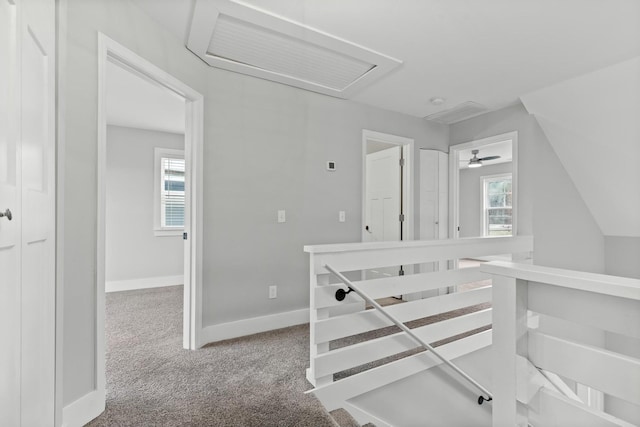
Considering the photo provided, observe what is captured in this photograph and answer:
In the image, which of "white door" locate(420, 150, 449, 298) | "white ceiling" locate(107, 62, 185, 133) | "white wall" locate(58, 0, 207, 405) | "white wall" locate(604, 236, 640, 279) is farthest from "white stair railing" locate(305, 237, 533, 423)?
"white ceiling" locate(107, 62, 185, 133)

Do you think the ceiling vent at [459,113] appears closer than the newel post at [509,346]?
No

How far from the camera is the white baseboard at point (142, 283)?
4.44 metres

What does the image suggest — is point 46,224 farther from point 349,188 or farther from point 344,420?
point 349,188

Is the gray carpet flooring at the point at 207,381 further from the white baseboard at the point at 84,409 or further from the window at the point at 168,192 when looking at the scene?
the window at the point at 168,192

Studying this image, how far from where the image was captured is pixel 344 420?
1.85 meters

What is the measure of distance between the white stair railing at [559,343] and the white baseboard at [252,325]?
2.16 meters

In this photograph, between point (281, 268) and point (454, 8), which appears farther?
point (281, 268)

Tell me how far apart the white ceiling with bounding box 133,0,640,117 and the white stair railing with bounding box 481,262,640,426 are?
1716mm

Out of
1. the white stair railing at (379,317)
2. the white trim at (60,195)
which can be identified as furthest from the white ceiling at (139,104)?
the white stair railing at (379,317)

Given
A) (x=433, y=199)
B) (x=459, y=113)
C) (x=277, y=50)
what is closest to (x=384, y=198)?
(x=433, y=199)

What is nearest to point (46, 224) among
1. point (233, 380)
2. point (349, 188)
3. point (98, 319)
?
point (98, 319)

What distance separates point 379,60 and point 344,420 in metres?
2.62

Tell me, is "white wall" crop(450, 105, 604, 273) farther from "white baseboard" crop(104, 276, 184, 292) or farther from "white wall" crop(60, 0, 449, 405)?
"white baseboard" crop(104, 276, 184, 292)

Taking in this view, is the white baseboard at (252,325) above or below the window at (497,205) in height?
below
